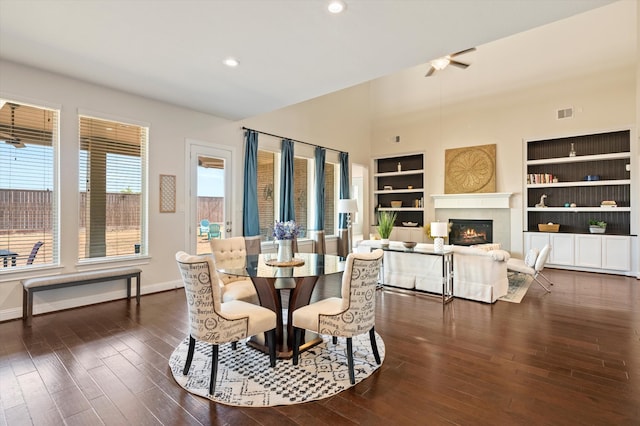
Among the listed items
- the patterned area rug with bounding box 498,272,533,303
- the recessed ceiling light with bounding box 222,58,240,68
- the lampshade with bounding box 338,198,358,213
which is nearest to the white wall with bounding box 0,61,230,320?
the recessed ceiling light with bounding box 222,58,240,68

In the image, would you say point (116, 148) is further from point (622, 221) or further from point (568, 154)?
point (622, 221)

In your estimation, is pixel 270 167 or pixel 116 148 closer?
pixel 116 148

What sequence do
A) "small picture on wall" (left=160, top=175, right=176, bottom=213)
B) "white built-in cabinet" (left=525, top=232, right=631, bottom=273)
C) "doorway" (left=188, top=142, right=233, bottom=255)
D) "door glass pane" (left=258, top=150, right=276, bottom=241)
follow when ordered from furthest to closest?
"door glass pane" (left=258, top=150, right=276, bottom=241) → "white built-in cabinet" (left=525, top=232, right=631, bottom=273) → "doorway" (left=188, top=142, right=233, bottom=255) → "small picture on wall" (left=160, top=175, right=176, bottom=213)

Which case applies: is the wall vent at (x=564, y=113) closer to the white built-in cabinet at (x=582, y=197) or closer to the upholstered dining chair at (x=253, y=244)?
the white built-in cabinet at (x=582, y=197)

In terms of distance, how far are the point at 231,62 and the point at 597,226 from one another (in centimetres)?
734

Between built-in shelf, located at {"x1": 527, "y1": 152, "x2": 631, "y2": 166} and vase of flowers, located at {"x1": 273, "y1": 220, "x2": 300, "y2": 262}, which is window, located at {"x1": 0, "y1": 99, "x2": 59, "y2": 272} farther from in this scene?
built-in shelf, located at {"x1": 527, "y1": 152, "x2": 631, "y2": 166}

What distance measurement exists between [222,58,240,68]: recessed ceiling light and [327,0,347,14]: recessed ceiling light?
1375 millimetres

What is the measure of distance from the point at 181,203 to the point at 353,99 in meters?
5.74

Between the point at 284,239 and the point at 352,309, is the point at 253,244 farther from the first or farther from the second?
the point at 352,309

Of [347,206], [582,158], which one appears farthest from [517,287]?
[347,206]

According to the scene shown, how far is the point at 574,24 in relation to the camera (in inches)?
264

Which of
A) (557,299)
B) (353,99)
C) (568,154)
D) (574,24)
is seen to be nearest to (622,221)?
(568,154)

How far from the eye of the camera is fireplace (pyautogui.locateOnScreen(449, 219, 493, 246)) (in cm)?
783

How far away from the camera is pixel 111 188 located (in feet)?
15.5
